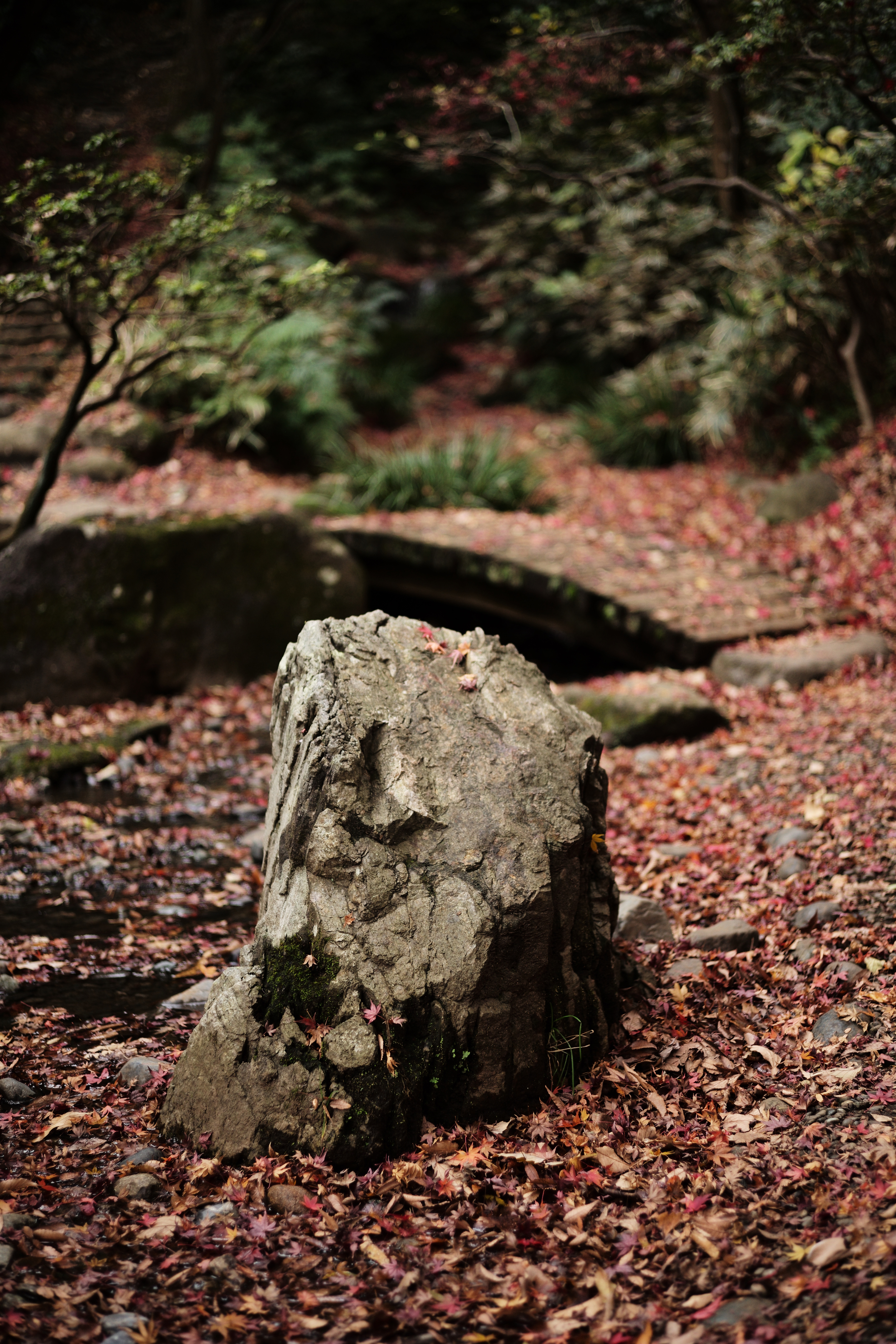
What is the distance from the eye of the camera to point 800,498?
844cm

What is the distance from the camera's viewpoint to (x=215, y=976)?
12.8ft

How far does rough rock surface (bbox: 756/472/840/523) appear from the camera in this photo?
27.3 ft

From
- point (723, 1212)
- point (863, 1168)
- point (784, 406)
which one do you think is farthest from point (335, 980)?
point (784, 406)

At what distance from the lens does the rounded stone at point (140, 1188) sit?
104 inches

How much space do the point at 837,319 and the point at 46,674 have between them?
697 cm

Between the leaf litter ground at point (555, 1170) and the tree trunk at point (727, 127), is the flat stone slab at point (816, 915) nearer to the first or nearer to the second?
the leaf litter ground at point (555, 1170)

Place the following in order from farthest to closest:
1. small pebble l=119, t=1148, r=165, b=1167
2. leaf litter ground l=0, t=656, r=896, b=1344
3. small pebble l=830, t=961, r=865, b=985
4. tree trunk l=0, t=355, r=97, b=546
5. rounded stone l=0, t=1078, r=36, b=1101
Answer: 1. tree trunk l=0, t=355, r=97, b=546
2. small pebble l=830, t=961, r=865, b=985
3. rounded stone l=0, t=1078, r=36, b=1101
4. small pebble l=119, t=1148, r=165, b=1167
5. leaf litter ground l=0, t=656, r=896, b=1344

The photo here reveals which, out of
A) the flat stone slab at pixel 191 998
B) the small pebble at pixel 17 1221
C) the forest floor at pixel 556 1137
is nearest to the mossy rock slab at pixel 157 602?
the forest floor at pixel 556 1137

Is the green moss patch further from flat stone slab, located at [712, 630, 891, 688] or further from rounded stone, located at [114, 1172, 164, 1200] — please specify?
flat stone slab, located at [712, 630, 891, 688]

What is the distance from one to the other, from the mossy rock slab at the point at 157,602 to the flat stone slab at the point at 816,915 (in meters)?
3.89

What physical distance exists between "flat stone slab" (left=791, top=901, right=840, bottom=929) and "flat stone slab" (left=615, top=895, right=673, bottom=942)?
1.58ft

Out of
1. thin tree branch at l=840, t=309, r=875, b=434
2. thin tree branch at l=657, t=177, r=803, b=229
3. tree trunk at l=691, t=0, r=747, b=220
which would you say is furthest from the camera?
thin tree branch at l=840, t=309, r=875, b=434

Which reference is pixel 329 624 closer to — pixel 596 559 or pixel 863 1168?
pixel 863 1168

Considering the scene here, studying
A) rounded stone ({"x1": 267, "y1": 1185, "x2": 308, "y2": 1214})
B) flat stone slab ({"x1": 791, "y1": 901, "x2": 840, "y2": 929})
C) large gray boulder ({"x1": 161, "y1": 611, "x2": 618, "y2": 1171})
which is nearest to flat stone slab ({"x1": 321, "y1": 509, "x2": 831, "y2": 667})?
flat stone slab ({"x1": 791, "y1": 901, "x2": 840, "y2": 929})
